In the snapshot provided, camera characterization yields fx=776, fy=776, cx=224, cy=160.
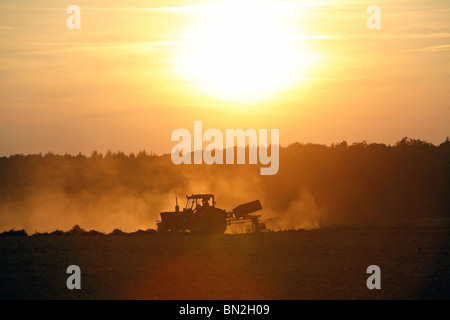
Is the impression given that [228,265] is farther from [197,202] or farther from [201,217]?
[197,202]

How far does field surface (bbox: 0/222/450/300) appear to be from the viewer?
23688mm

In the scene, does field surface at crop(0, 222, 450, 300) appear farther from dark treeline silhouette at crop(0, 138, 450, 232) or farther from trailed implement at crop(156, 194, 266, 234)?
dark treeline silhouette at crop(0, 138, 450, 232)

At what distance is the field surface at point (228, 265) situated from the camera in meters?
23.7

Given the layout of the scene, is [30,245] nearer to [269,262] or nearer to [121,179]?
[269,262]

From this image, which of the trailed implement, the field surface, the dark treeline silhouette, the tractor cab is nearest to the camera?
the field surface

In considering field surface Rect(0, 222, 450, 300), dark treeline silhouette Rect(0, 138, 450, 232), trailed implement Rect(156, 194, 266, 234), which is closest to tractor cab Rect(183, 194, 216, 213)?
trailed implement Rect(156, 194, 266, 234)

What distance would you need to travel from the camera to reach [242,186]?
3039 inches

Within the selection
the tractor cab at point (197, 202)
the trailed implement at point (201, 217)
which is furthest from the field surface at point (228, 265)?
the tractor cab at point (197, 202)

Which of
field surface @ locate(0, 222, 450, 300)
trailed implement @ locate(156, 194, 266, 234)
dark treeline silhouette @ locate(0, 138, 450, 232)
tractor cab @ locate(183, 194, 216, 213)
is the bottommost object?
field surface @ locate(0, 222, 450, 300)

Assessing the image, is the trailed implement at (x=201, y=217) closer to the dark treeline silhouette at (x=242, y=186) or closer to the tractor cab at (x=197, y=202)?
the tractor cab at (x=197, y=202)

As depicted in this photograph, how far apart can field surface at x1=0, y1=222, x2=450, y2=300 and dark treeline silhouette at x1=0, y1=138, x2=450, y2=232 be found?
2450 centimetres

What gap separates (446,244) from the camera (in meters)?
35.2
